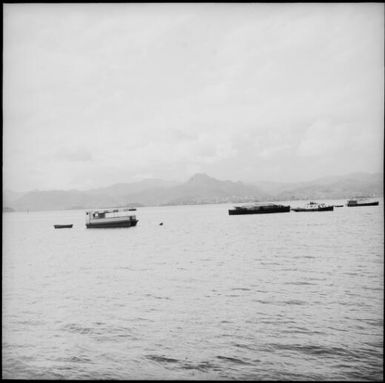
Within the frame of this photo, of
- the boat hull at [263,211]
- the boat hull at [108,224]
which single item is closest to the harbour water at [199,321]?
the boat hull at [108,224]

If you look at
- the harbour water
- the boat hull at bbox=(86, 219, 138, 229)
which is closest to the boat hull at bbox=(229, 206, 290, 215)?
the boat hull at bbox=(86, 219, 138, 229)

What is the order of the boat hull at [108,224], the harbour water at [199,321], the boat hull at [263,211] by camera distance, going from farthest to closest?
1. the boat hull at [263,211]
2. the boat hull at [108,224]
3. the harbour water at [199,321]

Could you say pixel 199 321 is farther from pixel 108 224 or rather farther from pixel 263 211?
pixel 263 211

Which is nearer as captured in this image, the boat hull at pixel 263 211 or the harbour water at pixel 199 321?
the harbour water at pixel 199 321

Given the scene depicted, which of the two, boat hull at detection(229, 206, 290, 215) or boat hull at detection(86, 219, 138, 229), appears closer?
boat hull at detection(86, 219, 138, 229)

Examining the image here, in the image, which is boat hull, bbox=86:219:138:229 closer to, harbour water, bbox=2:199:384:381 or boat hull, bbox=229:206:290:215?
boat hull, bbox=229:206:290:215

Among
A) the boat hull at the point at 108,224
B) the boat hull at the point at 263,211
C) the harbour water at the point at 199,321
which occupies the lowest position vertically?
the harbour water at the point at 199,321

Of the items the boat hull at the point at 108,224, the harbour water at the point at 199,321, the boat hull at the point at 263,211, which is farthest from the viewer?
the boat hull at the point at 263,211

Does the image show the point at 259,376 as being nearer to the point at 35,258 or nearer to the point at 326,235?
the point at 35,258

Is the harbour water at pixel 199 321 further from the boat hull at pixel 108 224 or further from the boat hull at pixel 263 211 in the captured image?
the boat hull at pixel 263 211

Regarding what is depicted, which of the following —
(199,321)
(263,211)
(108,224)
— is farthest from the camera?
(263,211)

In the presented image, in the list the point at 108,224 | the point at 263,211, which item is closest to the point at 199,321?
the point at 108,224

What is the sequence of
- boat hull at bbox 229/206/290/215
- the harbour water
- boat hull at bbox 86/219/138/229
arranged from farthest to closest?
boat hull at bbox 229/206/290/215, boat hull at bbox 86/219/138/229, the harbour water

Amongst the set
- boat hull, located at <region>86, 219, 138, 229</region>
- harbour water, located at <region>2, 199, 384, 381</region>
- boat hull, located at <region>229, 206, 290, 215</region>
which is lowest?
harbour water, located at <region>2, 199, 384, 381</region>
